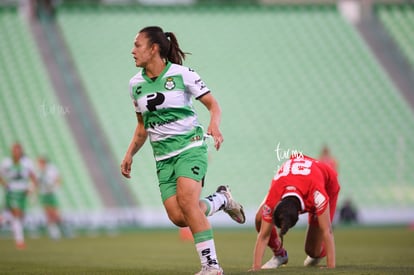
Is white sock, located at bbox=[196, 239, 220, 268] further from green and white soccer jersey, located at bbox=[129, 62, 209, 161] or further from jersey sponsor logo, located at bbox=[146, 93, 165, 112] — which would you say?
jersey sponsor logo, located at bbox=[146, 93, 165, 112]

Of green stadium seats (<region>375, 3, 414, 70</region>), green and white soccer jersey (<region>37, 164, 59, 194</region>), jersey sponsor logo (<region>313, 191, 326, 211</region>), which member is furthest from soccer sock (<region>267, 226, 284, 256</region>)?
green stadium seats (<region>375, 3, 414, 70</region>)

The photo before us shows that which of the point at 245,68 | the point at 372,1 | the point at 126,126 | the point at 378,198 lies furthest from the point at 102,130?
the point at 372,1

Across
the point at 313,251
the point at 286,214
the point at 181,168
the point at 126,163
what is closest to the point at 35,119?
the point at 313,251

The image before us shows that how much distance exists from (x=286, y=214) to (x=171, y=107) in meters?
1.51

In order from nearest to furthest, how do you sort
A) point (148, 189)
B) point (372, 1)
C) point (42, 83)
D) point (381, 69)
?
point (148, 189)
point (42, 83)
point (381, 69)
point (372, 1)

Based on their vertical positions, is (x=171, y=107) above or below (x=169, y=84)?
below

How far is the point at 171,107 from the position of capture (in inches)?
322

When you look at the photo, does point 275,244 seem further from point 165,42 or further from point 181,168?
point 165,42

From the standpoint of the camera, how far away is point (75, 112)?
27375mm

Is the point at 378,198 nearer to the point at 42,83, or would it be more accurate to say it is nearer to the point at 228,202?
the point at 42,83

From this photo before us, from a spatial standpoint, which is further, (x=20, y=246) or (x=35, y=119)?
(x=35, y=119)

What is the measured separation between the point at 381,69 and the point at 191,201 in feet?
75.9

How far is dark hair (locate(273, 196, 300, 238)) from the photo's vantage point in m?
8.62

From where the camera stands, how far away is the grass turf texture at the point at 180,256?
9.75m
